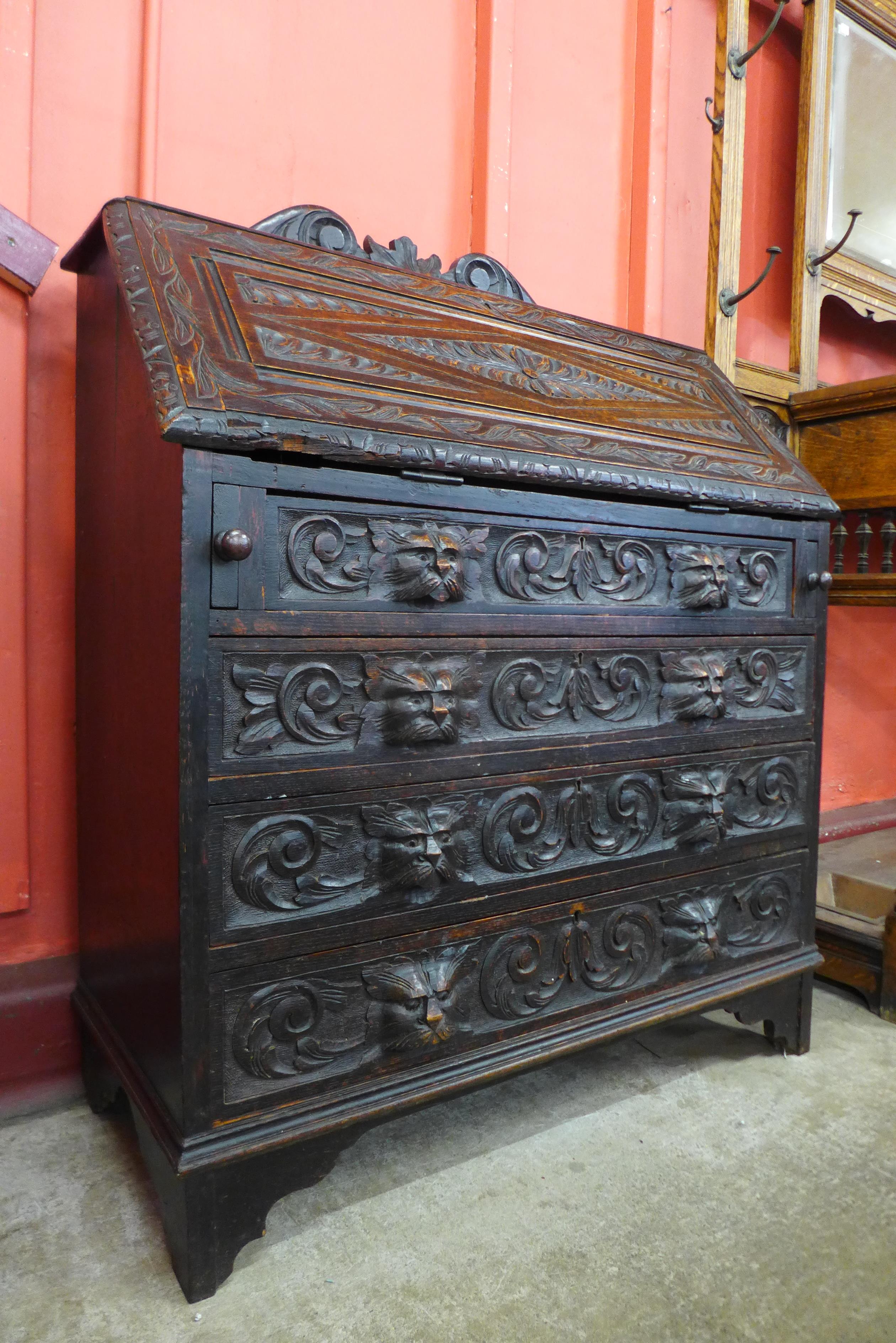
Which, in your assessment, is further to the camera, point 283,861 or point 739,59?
point 739,59

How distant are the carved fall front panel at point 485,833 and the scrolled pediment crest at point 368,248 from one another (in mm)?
988

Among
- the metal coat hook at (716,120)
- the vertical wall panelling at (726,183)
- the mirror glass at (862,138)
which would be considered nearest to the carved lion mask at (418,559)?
the vertical wall panelling at (726,183)

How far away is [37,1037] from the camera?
59.5 inches

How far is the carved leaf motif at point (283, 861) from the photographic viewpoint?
1.08 m

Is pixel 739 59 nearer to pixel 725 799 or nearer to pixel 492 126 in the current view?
pixel 492 126

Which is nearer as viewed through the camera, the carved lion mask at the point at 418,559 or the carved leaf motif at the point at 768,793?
the carved lion mask at the point at 418,559

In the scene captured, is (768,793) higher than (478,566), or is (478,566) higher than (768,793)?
(478,566)

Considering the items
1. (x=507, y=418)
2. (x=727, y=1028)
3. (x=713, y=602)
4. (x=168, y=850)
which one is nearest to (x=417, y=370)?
(x=507, y=418)

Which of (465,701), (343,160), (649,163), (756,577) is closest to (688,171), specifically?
(649,163)

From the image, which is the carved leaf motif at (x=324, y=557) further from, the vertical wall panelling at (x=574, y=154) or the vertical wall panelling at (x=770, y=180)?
the vertical wall panelling at (x=770, y=180)

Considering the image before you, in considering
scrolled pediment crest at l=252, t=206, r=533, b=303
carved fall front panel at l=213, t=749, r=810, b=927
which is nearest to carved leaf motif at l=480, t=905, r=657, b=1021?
carved fall front panel at l=213, t=749, r=810, b=927

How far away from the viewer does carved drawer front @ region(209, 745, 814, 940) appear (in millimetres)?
1095

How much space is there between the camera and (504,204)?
2.07 m

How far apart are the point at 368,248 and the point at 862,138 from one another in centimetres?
191
